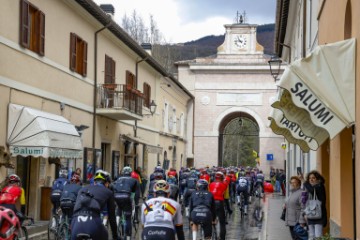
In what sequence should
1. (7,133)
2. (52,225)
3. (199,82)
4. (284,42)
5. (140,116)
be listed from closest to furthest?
1. (52,225)
2. (7,133)
3. (140,116)
4. (284,42)
5. (199,82)

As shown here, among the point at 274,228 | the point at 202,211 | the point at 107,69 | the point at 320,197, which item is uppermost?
the point at 107,69

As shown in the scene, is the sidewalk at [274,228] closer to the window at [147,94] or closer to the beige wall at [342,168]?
the beige wall at [342,168]

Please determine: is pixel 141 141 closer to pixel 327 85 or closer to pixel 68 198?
pixel 68 198

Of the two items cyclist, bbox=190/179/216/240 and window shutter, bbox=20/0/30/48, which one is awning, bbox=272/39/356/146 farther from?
window shutter, bbox=20/0/30/48

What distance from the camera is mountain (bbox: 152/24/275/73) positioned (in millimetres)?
65000

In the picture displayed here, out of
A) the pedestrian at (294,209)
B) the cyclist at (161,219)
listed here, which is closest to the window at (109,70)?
the pedestrian at (294,209)

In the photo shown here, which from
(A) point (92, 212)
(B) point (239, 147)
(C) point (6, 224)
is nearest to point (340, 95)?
(A) point (92, 212)

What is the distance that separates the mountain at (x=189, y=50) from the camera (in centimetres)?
6500

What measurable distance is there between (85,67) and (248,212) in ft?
29.0

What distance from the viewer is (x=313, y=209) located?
11797 mm

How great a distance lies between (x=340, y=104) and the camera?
8953mm

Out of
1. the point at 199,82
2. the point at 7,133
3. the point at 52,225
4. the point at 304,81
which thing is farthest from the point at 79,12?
the point at 199,82

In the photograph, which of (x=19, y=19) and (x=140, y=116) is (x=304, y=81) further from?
(x=140, y=116)

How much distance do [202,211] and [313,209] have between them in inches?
97.5
